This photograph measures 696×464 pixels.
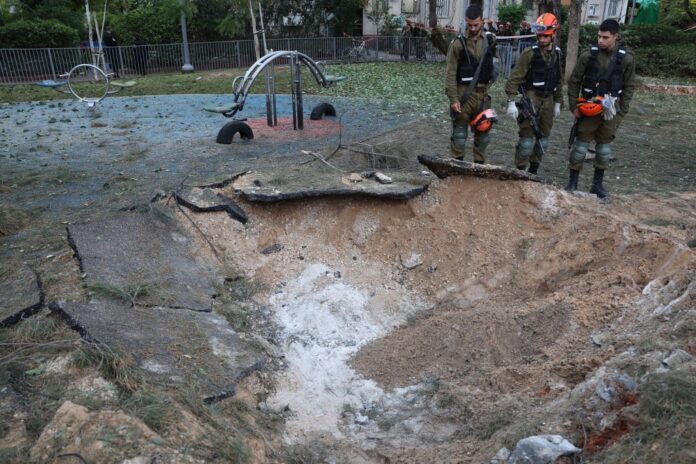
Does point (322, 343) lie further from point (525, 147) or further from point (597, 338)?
point (525, 147)

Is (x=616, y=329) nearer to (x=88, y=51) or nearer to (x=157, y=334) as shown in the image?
(x=157, y=334)

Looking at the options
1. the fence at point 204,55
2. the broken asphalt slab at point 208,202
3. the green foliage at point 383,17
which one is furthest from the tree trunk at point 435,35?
the broken asphalt slab at point 208,202

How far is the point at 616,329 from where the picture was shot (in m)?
3.62

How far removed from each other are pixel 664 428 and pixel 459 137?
→ 4.43 m

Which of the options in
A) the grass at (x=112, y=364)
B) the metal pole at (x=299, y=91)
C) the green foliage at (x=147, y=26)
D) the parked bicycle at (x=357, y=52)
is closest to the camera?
the grass at (x=112, y=364)

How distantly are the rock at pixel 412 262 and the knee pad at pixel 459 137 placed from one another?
5.87 ft

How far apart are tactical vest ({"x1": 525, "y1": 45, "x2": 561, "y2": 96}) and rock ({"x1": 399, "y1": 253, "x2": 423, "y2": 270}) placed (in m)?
2.27

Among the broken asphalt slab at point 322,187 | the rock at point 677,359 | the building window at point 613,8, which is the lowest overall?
the broken asphalt slab at point 322,187

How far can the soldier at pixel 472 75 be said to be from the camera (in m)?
5.87

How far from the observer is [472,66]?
19.5ft

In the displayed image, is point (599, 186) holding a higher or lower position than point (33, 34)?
lower

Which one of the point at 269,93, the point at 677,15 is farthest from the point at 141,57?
the point at 677,15

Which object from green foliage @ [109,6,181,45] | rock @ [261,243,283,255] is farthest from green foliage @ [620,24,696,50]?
rock @ [261,243,283,255]

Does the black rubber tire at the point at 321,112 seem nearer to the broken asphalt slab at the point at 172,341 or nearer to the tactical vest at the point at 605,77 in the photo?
the tactical vest at the point at 605,77
